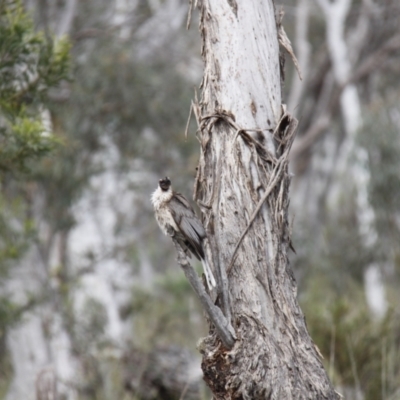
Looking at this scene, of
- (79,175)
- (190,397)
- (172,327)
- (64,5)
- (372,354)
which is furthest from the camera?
(172,327)

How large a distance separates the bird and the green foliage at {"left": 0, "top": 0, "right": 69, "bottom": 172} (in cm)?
79

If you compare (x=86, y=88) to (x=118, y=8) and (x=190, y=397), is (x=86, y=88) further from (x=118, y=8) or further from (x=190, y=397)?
(x=190, y=397)

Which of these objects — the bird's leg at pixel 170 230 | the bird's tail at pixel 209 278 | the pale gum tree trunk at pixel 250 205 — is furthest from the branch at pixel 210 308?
the bird's leg at pixel 170 230

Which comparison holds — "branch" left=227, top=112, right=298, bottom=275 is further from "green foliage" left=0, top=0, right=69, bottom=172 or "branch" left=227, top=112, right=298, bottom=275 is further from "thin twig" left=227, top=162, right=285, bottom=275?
"green foliage" left=0, top=0, right=69, bottom=172

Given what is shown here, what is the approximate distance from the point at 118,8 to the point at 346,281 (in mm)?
6587

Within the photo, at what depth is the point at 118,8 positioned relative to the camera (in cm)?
1226

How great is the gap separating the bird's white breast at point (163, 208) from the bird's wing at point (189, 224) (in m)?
0.03

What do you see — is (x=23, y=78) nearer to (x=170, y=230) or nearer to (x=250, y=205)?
(x=170, y=230)

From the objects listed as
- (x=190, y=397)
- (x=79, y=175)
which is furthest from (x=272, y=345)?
(x=79, y=175)

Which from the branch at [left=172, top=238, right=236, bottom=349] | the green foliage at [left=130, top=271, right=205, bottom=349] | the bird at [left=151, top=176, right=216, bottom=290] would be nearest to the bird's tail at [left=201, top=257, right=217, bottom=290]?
the bird at [left=151, top=176, right=216, bottom=290]

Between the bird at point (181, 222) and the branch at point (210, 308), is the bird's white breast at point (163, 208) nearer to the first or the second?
the bird at point (181, 222)

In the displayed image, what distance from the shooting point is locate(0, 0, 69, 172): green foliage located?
3.63 m

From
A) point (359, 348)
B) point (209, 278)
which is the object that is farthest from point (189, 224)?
point (359, 348)

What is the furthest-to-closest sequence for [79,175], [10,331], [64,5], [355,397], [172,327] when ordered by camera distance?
[172,327] < [64,5] < [79,175] < [10,331] < [355,397]
